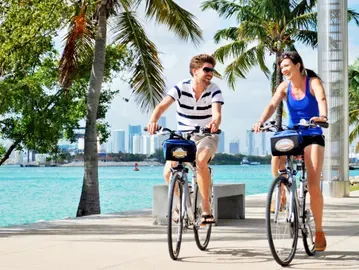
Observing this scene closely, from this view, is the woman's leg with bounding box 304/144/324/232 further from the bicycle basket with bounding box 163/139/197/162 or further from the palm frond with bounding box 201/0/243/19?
the palm frond with bounding box 201/0/243/19

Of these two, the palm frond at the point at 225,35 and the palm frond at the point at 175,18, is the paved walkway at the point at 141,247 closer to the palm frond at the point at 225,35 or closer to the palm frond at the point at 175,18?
the palm frond at the point at 175,18

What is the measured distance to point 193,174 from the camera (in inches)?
300

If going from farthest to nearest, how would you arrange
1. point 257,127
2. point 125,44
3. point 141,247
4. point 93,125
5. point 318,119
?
point 125,44
point 93,125
point 141,247
point 257,127
point 318,119

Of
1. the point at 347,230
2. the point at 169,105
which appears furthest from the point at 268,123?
the point at 347,230

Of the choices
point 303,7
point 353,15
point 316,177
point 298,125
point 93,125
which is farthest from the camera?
point 303,7

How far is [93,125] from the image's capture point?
20.4 m

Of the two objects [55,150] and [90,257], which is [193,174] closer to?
[90,257]

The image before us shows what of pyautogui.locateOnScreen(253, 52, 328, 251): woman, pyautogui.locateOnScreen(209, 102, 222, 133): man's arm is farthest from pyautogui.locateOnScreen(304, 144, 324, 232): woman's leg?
pyautogui.locateOnScreen(209, 102, 222, 133): man's arm

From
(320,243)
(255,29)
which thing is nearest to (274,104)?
(320,243)

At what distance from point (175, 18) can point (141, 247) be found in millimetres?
13800

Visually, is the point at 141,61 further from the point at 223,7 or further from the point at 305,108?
the point at 305,108

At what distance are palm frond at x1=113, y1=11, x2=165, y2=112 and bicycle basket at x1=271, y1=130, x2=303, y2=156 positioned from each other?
564 inches

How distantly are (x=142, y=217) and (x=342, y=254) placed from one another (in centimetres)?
494

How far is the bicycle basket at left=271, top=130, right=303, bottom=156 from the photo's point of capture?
7.00 meters
